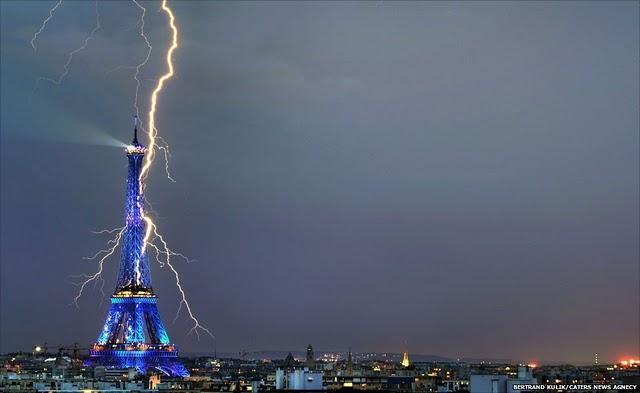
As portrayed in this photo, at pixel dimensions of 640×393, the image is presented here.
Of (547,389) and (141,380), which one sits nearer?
(547,389)

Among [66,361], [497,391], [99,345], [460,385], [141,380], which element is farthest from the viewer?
[66,361]

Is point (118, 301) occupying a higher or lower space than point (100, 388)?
higher

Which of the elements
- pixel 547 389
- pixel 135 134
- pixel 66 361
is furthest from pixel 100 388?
pixel 66 361

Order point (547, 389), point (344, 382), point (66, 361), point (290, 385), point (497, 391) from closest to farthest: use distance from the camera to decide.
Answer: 1. point (497, 391)
2. point (547, 389)
3. point (290, 385)
4. point (344, 382)
5. point (66, 361)

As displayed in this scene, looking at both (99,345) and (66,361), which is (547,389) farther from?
(66,361)

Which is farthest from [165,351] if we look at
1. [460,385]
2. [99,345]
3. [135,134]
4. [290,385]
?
[290,385]

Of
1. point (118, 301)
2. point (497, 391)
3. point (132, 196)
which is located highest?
point (132, 196)
